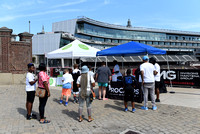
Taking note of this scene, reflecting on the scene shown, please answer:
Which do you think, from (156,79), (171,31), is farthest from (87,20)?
(156,79)

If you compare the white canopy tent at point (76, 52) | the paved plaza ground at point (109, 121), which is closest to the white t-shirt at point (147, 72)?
the paved plaza ground at point (109, 121)

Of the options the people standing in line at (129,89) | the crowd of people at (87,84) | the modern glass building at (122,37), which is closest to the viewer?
the crowd of people at (87,84)

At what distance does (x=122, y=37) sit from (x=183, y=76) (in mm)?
70069

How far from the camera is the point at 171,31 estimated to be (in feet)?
303

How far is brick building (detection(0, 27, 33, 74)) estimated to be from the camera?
44.1 feet

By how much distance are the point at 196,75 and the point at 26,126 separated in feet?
36.9

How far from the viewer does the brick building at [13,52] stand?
1345 centimetres

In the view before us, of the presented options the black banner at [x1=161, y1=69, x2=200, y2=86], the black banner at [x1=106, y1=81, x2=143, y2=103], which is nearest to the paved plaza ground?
the black banner at [x1=106, y1=81, x2=143, y2=103]

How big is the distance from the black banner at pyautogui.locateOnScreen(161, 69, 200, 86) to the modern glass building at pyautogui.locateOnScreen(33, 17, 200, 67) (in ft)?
106

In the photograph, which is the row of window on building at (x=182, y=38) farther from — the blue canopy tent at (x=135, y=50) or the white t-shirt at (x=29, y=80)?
the white t-shirt at (x=29, y=80)

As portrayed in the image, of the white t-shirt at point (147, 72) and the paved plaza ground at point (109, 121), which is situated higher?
the white t-shirt at point (147, 72)

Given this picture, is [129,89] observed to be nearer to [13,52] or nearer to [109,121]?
[109,121]

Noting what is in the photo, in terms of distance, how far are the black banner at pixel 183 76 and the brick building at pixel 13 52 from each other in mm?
11296

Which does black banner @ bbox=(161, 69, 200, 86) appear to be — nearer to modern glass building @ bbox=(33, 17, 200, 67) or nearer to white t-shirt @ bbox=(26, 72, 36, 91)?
white t-shirt @ bbox=(26, 72, 36, 91)
